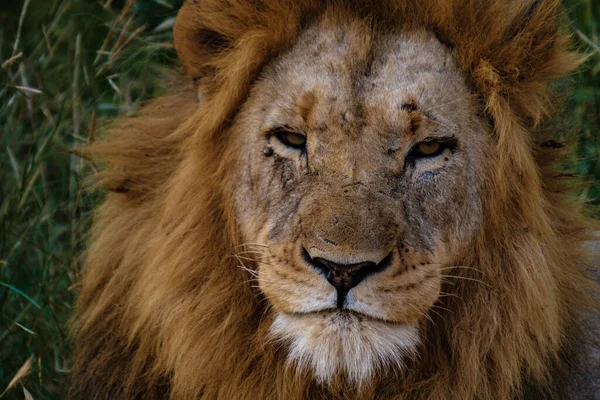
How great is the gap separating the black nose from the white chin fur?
0.08 metres

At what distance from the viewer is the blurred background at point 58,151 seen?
4316mm

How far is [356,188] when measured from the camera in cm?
299

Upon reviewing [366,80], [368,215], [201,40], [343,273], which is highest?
[201,40]

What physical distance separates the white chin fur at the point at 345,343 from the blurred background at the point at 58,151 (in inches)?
41.5

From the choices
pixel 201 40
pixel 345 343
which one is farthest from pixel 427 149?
pixel 201 40

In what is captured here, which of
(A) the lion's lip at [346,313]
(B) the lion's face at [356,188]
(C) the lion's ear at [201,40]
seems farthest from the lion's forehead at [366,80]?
(A) the lion's lip at [346,313]

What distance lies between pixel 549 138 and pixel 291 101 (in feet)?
3.22

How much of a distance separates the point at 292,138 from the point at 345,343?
2.56 feet

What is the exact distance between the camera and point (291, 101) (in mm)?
3217

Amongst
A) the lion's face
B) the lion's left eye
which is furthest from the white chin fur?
the lion's left eye

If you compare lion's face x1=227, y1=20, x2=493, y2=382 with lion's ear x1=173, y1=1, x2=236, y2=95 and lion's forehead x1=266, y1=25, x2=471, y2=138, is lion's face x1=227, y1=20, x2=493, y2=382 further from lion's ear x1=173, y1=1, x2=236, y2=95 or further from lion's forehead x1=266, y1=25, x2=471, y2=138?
lion's ear x1=173, y1=1, x2=236, y2=95

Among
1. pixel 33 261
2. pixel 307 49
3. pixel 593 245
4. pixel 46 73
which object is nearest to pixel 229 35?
pixel 307 49

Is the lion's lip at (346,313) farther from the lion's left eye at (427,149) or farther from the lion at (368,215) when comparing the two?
the lion's left eye at (427,149)

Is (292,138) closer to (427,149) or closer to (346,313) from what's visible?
(427,149)
